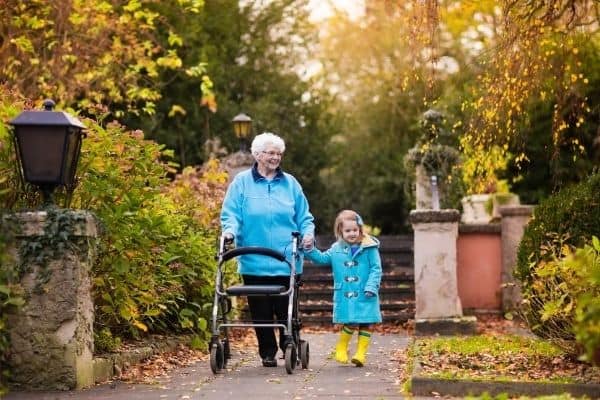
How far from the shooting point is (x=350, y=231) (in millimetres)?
9594

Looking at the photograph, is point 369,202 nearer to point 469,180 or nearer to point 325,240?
point 325,240

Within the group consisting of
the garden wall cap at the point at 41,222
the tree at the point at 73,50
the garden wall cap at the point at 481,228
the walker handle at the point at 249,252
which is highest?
the tree at the point at 73,50

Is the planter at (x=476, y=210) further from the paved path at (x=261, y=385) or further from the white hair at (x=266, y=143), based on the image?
the white hair at (x=266, y=143)

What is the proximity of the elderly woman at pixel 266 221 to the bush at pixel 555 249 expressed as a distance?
6.12ft

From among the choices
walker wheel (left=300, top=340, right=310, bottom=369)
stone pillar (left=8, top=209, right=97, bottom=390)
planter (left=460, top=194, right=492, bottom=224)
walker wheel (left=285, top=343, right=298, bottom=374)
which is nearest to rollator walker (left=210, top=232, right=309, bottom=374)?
walker wheel (left=285, top=343, right=298, bottom=374)

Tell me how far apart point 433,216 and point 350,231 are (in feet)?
16.1

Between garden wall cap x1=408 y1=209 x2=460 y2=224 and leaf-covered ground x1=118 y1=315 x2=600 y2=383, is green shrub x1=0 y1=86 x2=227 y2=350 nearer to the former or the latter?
leaf-covered ground x1=118 y1=315 x2=600 y2=383

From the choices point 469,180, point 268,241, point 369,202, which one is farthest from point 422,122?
point 369,202

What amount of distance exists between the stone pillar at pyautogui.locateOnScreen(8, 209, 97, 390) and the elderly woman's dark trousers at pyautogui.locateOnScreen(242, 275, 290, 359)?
1.77m

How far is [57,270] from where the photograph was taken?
7.70 m

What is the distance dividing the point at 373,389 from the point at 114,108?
54.3 ft

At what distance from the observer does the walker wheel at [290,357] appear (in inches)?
336

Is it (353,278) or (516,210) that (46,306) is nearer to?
(353,278)

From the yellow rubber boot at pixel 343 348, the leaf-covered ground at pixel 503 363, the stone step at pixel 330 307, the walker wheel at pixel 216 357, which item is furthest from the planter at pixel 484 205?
the walker wheel at pixel 216 357
